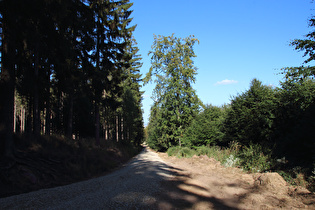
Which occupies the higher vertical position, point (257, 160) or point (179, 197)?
point (257, 160)

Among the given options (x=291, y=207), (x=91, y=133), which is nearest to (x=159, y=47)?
(x=91, y=133)

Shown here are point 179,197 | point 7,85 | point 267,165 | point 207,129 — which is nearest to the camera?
point 179,197

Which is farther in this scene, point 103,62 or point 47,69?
point 103,62

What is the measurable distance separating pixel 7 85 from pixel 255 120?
1251cm

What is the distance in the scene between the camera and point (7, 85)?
909 centimetres

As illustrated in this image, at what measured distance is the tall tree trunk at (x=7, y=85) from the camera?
885 cm

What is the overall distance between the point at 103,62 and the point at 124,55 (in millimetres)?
2462

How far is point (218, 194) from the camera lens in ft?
18.2

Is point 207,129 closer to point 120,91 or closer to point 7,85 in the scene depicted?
point 120,91

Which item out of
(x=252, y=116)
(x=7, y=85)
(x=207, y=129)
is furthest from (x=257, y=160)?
(x=7, y=85)

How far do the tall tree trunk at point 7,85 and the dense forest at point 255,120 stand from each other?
10.5 meters

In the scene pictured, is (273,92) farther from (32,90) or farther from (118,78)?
(32,90)

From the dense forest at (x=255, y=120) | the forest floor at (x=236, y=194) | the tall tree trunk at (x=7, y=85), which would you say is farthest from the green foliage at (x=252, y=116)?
the tall tree trunk at (x=7, y=85)

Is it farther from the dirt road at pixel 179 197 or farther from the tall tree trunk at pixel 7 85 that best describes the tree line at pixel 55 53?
the dirt road at pixel 179 197
